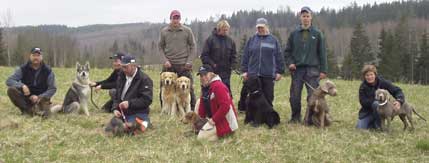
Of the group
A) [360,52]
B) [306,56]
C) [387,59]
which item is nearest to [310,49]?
[306,56]

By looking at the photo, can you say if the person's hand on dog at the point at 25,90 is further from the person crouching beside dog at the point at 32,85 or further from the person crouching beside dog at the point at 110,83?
the person crouching beside dog at the point at 110,83

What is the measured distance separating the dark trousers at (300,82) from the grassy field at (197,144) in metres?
0.40

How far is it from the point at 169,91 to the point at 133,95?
1.85 metres

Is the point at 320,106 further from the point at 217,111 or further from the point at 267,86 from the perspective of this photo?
the point at 217,111

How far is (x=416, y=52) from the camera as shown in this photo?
1842 inches

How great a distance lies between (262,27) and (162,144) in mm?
3073

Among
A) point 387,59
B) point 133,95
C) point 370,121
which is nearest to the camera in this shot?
point 133,95

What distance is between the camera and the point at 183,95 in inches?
376

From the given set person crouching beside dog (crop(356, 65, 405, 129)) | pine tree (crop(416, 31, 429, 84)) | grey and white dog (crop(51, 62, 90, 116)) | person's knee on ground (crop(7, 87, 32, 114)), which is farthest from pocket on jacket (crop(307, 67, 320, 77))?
pine tree (crop(416, 31, 429, 84))

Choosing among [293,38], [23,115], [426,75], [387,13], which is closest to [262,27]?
[293,38]

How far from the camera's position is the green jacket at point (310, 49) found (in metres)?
8.45

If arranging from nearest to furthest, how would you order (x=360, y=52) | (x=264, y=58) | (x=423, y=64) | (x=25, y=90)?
(x=264, y=58) < (x=25, y=90) < (x=423, y=64) < (x=360, y=52)

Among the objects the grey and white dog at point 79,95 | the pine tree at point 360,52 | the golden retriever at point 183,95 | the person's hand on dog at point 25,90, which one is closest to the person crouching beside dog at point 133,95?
the golden retriever at point 183,95

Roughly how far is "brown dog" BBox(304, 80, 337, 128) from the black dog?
2.10ft
